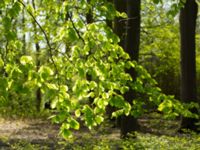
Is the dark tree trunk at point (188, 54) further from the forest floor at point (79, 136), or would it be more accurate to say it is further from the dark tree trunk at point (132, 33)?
the dark tree trunk at point (132, 33)

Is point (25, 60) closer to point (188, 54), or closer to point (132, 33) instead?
point (132, 33)

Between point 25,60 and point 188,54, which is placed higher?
point 188,54

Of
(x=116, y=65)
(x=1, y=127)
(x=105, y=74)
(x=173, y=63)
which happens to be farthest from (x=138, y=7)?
(x=173, y=63)

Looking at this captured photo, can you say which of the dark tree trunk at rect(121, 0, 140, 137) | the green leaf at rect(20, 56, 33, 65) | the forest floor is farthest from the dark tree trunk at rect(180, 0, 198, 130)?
the green leaf at rect(20, 56, 33, 65)

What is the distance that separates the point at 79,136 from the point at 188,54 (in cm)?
438

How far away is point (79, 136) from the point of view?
12.8 meters

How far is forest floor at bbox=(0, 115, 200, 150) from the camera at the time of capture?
7.14 m

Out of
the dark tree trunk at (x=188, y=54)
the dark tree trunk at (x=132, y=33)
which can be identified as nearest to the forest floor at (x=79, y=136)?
the dark tree trunk at (x=132, y=33)

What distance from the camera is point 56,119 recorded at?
3525 mm

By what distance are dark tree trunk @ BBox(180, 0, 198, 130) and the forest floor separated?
1314 mm

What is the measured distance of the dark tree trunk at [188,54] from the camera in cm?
1299

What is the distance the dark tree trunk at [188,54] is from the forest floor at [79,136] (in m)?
1.31

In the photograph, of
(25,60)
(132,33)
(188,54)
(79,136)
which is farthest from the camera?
(188,54)

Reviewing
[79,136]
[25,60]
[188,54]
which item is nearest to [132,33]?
[25,60]
